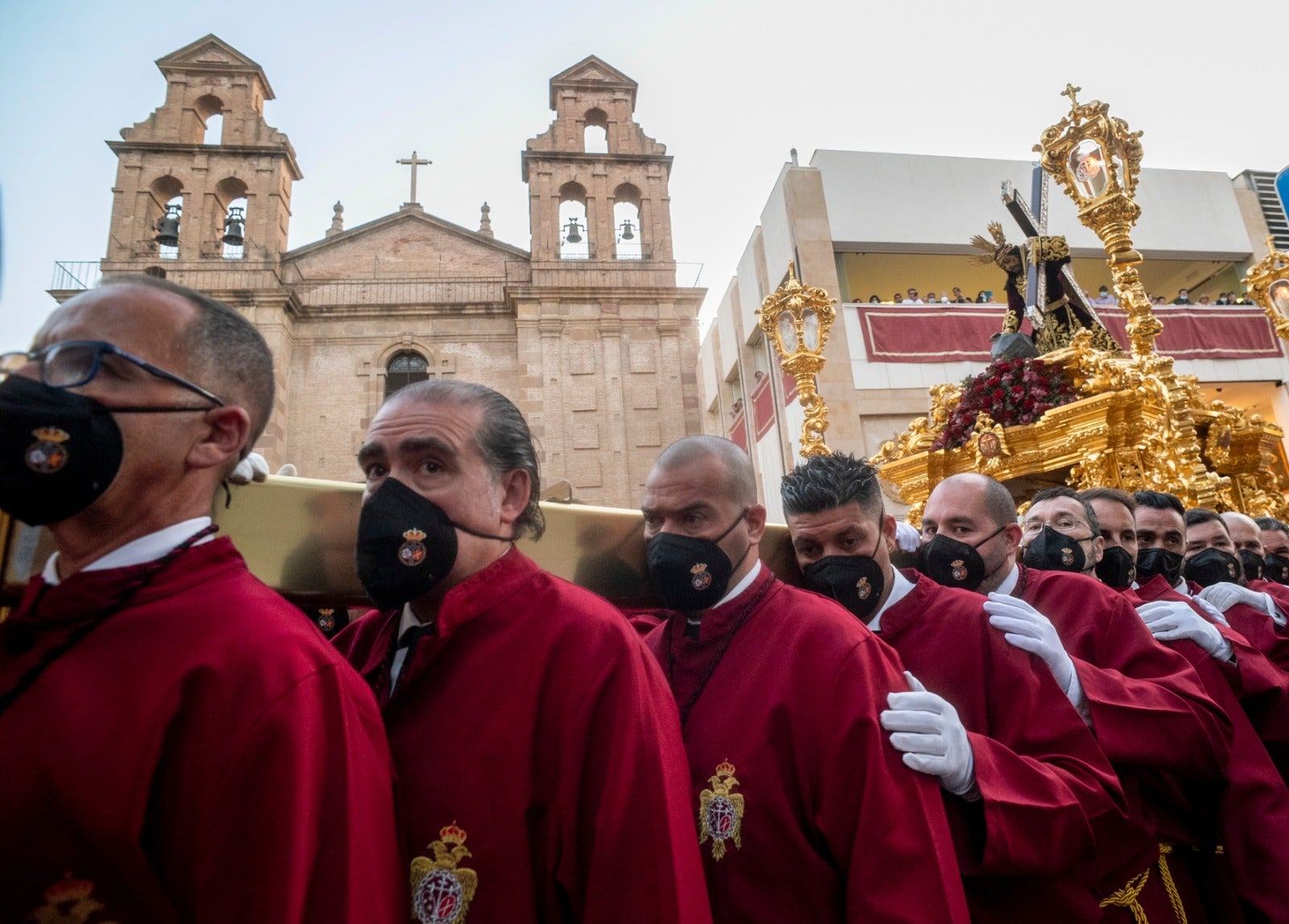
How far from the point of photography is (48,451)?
1.20 meters

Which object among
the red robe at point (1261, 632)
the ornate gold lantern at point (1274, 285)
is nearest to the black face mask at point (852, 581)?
the red robe at point (1261, 632)

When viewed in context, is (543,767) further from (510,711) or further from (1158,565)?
(1158,565)

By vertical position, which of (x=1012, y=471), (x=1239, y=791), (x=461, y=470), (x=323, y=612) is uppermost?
(x=1012, y=471)

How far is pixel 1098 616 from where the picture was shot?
286 cm

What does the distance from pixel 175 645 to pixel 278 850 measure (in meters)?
0.34

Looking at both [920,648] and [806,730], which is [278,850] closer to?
[806,730]

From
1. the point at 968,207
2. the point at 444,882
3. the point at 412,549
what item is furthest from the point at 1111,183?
the point at 968,207

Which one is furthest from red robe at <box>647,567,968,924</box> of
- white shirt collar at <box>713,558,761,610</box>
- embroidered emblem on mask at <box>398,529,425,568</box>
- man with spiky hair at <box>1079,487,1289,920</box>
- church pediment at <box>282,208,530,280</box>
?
church pediment at <box>282,208,530,280</box>

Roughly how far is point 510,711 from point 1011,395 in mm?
8395

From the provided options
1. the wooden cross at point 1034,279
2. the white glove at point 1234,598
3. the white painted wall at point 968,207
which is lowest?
the white glove at point 1234,598

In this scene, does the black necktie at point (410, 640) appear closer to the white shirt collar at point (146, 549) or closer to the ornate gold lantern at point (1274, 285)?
the white shirt collar at point (146, 549)

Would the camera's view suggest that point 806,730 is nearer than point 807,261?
Yes

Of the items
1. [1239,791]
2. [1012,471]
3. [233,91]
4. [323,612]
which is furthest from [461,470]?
[233,91]

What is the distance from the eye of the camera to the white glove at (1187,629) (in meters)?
3.05
